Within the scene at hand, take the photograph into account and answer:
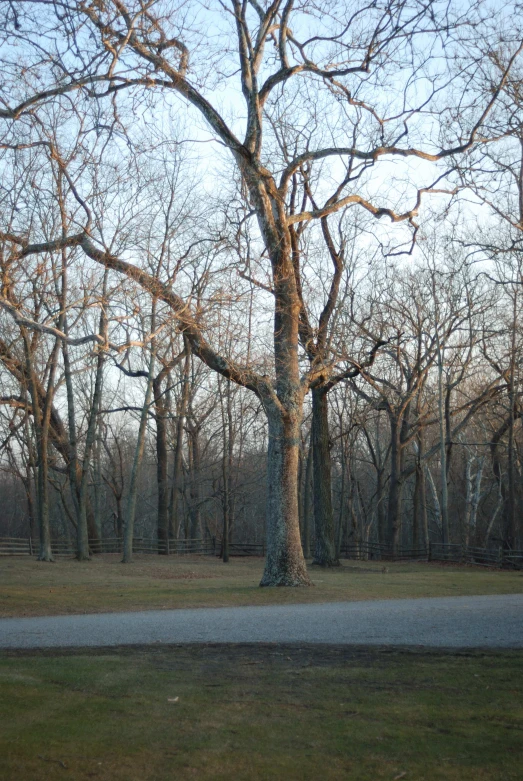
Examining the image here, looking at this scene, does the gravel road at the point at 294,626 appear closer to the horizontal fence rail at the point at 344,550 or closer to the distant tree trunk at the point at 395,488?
the horizontal fence rail at the point at 344,550

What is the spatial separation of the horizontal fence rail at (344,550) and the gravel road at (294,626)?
2227cm

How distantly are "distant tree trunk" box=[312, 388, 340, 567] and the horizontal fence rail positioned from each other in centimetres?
1042

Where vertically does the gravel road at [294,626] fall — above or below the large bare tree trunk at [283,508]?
below

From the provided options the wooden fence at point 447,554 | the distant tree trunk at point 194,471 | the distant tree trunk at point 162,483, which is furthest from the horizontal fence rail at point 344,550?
the distant tree trunk at point 194,471

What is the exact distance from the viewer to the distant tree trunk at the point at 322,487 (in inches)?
1029

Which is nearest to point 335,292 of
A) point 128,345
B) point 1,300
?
point 128,345

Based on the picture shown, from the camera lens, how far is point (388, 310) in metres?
34.2

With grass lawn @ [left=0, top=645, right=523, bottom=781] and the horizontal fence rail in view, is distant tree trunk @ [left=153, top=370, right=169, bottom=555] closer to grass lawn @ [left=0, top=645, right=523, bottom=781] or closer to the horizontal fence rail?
the horizontal fence rail

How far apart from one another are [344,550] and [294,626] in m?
34.3

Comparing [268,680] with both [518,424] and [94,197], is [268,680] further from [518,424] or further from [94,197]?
[518,424]

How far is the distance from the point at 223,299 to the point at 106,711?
34.1 feet

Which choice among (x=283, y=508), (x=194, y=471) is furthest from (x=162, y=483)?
(x=283, y=508)

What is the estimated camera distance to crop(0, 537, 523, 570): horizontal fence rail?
3469 centimetres

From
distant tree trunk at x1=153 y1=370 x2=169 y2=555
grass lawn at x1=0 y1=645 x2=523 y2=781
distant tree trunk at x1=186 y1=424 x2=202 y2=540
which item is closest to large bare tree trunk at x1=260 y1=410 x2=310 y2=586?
grass lawn at x1=0 y1=645 x2=523 y2=781
